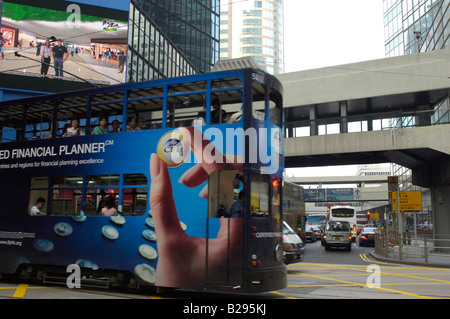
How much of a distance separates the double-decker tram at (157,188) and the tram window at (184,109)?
27mm

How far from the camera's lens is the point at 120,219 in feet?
30.3

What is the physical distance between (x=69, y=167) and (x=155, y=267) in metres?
3.35

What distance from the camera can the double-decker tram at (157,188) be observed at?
8258 millimetres

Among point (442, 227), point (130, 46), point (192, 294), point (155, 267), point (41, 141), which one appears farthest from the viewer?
point (130, 46)

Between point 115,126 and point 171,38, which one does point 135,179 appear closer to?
point 115,126

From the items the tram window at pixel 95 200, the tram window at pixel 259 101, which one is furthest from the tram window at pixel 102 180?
the tram window at pixel 259 101

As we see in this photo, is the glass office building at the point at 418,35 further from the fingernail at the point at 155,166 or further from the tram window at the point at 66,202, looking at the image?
the tram window at the point at 66,202

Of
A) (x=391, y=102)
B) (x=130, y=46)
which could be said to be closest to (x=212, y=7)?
(x=130, y=46)

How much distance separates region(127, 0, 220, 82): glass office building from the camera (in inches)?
1423

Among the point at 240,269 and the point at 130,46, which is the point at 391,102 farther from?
the point at 240,269

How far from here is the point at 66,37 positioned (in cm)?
3092

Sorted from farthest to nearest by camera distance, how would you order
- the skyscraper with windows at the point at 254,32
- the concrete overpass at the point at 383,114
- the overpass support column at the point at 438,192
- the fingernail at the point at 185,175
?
the skyscraper with windows at the point at 254,32 → the overpass support column at the point at 438,192 → the concrete overpass at the point at 383,114 → the fingernail at the point at 185,175
